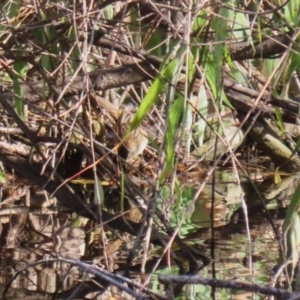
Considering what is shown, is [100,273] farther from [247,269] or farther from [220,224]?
[220,224]

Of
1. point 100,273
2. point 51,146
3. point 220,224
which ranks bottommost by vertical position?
point 100,273

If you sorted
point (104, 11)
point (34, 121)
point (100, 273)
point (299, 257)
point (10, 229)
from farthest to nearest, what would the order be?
point (34, 121) < point (10, 229) < point (104, 11) < point (299, 257) < point (100, 273)

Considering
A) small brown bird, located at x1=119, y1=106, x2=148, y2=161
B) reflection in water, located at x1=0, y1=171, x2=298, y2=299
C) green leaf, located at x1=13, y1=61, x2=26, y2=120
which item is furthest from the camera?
small brown bird, located at x1=119, y1=106, x2=148, y2=161

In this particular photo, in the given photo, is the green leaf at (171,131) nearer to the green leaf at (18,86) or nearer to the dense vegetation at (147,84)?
the dense vegetation at (147,84)

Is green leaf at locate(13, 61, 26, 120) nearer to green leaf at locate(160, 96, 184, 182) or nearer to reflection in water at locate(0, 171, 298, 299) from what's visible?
reflection in water at locate(0, 171, 298, 299)

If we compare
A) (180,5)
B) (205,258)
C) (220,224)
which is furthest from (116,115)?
(180,5)

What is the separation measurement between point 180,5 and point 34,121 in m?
2.09

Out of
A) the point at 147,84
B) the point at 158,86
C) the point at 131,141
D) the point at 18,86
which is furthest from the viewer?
the point at 131,141

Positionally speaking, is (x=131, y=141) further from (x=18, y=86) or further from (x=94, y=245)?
(x=18, y=86)

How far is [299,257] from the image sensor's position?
7.82 feet

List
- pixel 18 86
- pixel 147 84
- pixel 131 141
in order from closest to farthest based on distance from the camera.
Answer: pixel 18 86, pixel 147 84, pixel 131 141

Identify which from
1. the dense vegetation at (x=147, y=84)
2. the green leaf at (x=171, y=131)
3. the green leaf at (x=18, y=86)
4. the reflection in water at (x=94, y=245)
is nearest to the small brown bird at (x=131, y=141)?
the dense vegetation at (x=147, y=84)

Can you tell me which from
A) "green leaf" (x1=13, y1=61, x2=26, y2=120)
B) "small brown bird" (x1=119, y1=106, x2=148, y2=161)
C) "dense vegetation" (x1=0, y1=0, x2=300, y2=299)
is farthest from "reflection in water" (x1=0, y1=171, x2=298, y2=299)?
"green leaf" (x1=13, y1=61, x2=26, y2=120)

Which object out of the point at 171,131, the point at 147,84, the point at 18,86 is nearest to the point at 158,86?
the point at 171,131
